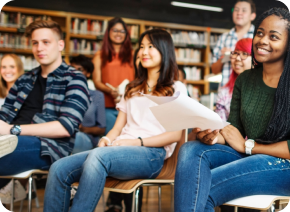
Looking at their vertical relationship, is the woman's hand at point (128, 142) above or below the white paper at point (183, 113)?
below

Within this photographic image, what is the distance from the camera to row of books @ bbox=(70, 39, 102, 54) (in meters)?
5.93

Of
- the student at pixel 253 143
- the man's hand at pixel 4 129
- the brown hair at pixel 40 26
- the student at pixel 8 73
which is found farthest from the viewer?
the student at pixel 8 73

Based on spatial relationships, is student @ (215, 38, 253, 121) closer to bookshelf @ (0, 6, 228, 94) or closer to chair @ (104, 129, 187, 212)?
chair @ (104, 129, 187, 212)

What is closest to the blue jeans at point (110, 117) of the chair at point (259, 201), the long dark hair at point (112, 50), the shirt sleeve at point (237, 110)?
the long dark hair at point (112, 50)

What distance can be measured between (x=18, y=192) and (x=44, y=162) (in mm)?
616

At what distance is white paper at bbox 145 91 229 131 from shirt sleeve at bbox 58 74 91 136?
2.60 ft

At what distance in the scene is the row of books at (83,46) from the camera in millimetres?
5930

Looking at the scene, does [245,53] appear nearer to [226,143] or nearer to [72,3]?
[226,143]

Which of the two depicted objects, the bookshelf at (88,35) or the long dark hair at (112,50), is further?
the bookshelf at (88,35)

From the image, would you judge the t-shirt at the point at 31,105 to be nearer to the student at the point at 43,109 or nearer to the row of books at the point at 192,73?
the student at the point at 43,109

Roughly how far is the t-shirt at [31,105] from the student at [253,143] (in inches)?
44.6

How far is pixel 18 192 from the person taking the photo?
220 centimetres

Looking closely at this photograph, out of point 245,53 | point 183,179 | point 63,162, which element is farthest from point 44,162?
point 245,53

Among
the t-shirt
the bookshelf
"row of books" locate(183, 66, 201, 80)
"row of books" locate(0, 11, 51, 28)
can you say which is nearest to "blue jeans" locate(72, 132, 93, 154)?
the t-shirt
